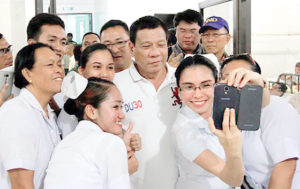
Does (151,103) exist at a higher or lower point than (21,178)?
higher

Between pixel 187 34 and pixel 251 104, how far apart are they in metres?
1.46

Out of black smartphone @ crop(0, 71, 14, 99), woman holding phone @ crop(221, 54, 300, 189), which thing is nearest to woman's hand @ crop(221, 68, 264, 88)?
woman holding phone @ crop(221, 54, 300, 189)

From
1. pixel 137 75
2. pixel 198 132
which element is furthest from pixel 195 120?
pixel 137 75

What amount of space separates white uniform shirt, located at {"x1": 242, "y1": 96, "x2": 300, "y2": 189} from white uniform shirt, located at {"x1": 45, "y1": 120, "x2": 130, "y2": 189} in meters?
0.52

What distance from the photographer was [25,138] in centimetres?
132

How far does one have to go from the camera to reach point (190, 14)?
8.36ft

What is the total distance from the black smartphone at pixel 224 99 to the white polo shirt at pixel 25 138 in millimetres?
707

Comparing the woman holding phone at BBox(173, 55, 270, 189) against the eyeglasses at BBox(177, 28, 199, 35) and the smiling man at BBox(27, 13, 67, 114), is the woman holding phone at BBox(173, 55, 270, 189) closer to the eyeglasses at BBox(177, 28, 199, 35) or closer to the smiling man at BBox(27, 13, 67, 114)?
the smiling man at BBox(27, 13, 67, 114)

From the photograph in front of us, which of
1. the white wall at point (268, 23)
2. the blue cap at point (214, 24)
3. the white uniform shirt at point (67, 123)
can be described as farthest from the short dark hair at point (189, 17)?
the white wall at point (268, 23)

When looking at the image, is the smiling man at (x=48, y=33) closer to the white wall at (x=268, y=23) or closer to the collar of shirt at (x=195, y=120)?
the collar of shirt at (x=195, y=120)

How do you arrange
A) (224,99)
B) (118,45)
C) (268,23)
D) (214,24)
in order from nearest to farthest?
(224,99) → (118,45) → (214,24) → (268,23)

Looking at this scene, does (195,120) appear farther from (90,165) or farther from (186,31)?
(186,31)

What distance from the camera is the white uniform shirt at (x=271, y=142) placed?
1.35 meters

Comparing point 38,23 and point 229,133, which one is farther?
point 38,23
